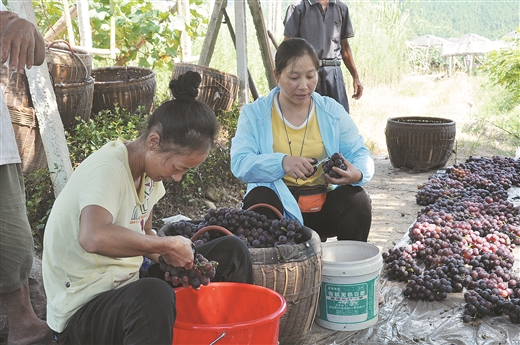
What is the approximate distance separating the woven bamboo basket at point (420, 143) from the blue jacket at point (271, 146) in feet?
10.1

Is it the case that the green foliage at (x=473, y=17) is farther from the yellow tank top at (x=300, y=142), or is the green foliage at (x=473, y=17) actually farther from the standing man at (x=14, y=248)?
the standing man at (x=14, y=248)

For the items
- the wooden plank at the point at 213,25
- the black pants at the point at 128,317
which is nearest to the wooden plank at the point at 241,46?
the wooden plank at the point at 213,25

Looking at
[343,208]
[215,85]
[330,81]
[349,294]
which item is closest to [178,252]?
[349,294]

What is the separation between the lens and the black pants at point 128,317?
1.72 m

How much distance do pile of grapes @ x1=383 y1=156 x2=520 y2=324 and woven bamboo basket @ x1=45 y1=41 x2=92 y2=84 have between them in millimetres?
2570

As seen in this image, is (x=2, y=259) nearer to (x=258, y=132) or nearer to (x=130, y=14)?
(x=258, y=132)

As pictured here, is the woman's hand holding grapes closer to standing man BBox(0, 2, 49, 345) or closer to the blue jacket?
standing man BBox(0, 2, 49, 345)

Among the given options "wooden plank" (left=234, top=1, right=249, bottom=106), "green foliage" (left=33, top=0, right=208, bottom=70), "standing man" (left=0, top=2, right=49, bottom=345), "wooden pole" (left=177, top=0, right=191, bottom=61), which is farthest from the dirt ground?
"green foliage" (left=33, top=0, right=208, bottom=70)

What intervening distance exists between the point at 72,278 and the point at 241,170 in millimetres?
1208

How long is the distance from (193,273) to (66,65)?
287cm

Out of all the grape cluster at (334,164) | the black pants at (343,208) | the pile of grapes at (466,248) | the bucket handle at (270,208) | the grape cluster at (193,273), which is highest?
the grape cluster at (334,164)

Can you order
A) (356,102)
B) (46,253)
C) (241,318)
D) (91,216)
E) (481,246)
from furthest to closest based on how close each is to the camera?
(356,102), (481,246), (241,318), (46,253), (91,216)

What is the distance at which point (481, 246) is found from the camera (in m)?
3.60

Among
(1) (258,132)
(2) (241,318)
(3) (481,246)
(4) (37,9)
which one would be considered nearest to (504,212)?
(3) (481,246)
